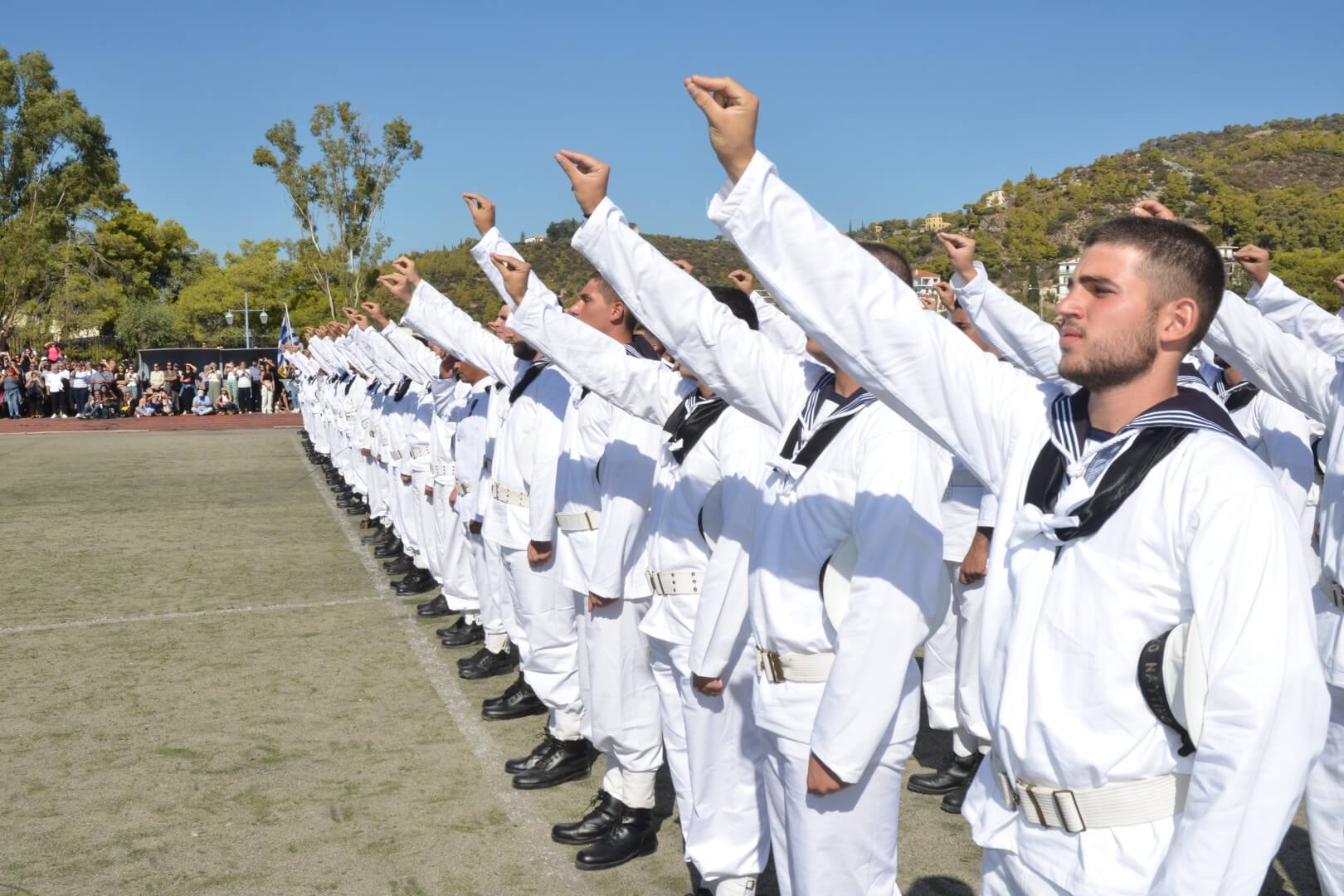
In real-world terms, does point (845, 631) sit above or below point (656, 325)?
below

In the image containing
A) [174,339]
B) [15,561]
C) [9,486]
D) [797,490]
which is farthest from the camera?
[174,339]

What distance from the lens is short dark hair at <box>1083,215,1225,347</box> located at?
2.20 metres

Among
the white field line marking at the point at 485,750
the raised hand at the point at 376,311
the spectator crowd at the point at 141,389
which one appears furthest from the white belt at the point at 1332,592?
the spectator crowd at the point at 141,389

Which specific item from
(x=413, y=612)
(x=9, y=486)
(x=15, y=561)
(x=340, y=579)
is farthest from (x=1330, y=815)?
(x=9, y=486)

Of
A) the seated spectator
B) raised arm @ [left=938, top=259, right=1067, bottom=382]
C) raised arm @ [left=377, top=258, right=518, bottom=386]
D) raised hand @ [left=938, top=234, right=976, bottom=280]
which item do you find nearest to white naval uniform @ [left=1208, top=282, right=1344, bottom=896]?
raised arm @ [left=938, top=259, right=1067, bottom=382]

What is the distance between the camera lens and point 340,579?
10.2 m

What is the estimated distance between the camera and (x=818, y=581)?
3.09m

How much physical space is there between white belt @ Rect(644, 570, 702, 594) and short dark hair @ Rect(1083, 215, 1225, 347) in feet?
7.56

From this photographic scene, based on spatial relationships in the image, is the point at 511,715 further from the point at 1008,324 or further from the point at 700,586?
the point at 1008,324

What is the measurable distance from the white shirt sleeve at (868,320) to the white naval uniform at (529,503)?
11.1 feet

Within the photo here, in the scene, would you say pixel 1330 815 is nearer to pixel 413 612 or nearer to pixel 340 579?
pixel 413 612

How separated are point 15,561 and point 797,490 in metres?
10.4

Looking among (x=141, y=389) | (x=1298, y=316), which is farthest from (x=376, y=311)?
(x=141, y=389)

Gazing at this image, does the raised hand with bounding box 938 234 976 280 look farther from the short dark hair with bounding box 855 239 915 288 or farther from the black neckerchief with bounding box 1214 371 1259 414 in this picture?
the black neckerchief with bounding box 1214 371 1259 414
